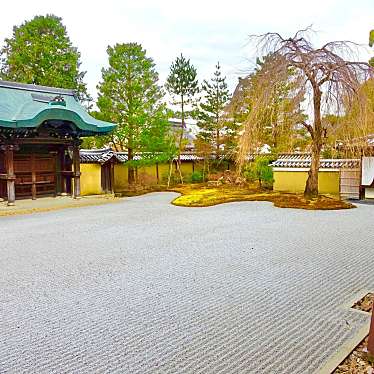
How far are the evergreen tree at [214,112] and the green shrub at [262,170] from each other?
4.23 meters

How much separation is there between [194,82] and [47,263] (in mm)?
16741

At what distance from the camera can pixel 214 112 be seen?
1972 cm

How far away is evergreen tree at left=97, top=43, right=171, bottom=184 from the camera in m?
15.1

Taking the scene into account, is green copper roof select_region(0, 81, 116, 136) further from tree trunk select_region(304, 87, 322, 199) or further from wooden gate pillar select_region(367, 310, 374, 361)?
wooden gate pillar select_region(367, 310, 374, 361)

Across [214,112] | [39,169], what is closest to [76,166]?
[39,169]

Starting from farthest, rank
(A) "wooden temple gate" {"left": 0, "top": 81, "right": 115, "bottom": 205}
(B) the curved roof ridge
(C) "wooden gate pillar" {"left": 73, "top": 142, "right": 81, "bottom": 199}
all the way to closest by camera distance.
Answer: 1. (B) the curved roof ridge
2. (C) "wooden gate pillar" {"left": 73, "top": 142, "right": 81, "bottom": 199}
3. (A) "wooden temple gate" {"left": 0, "top": 81, "right": 115, "bottom": 205}

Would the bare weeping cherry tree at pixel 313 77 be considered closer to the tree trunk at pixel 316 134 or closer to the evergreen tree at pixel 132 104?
the tree trunk at pixel 316 134

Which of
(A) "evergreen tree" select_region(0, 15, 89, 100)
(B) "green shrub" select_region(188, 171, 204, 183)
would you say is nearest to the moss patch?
(B) "green shrub" select_region(188, 171, 204, 183)

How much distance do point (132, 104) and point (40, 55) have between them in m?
5.78

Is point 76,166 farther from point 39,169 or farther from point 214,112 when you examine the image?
point 214,112

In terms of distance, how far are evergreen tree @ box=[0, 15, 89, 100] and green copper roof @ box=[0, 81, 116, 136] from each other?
4271 mm

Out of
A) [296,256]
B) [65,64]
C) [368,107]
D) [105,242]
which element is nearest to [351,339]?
[296,256]

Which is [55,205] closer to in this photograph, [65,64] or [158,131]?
[158,131]

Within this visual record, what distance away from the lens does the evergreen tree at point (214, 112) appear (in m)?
Result: 19.6
